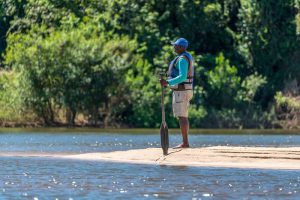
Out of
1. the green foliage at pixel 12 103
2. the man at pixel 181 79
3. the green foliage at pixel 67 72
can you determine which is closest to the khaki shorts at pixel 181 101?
the man at pixel 181 79

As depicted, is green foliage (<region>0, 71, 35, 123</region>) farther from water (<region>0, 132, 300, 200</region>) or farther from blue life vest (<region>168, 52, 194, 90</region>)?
blue life vest (<region>168, 52, 194, 90</region>)

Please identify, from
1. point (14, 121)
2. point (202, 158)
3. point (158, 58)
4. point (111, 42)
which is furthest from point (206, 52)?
point (202, 158)

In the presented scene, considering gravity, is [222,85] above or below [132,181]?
above

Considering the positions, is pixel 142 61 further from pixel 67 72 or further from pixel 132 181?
pixel 132 181

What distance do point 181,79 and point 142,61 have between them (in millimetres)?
27731

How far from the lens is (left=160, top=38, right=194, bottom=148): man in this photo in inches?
728

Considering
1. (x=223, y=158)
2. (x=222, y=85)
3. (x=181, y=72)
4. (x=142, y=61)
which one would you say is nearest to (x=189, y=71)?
(x=181, y=72)

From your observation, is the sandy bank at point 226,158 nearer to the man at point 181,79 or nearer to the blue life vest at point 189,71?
the man at point 181,79

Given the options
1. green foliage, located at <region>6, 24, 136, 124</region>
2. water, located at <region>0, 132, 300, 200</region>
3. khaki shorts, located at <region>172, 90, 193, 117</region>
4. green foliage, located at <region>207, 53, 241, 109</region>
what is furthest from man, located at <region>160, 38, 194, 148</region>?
green foliage, located at <region>207, 53, 241, 109</region>

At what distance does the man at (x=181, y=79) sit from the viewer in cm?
1850

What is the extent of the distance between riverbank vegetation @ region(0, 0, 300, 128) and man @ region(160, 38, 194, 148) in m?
24.3

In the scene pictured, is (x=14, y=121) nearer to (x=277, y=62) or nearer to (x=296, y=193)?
(x=277, y=62)

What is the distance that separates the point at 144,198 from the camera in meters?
13.0

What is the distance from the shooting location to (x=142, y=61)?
46.2 meters
